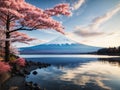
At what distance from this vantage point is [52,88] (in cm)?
859

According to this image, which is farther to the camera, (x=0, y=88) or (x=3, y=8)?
(x=3, y=8)

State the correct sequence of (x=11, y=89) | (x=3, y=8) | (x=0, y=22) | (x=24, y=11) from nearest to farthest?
(x=11, y=89), (x=3, y=8), (x=24, y=11), (x=0, y=22)

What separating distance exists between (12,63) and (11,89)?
11.2ft

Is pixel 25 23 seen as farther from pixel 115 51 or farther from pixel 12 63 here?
pixel 115 51

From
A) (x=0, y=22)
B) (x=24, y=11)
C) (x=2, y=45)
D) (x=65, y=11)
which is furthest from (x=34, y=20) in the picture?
(x=2, y=45)

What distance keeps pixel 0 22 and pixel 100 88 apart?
4832 millimetres

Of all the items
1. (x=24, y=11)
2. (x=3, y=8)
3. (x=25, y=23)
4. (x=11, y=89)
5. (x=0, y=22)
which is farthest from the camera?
(x=0, y=22)

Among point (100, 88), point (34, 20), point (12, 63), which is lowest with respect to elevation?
point (100, 88)

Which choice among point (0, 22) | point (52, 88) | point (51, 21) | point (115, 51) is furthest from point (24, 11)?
point (115, 51)

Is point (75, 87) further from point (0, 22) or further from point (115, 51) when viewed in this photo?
point (115, 51)

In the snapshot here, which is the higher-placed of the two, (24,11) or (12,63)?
(24,11)

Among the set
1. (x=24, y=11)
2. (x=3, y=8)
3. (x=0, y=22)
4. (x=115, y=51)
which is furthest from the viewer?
(x=115, y=51)

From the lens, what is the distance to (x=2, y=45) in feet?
35.9

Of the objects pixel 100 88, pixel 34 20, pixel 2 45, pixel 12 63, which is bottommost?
pixel 100 88
